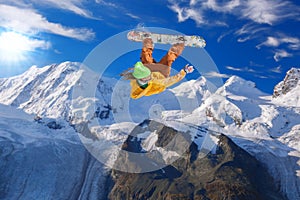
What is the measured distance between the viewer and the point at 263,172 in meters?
182

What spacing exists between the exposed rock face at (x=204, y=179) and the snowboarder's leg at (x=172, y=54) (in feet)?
430

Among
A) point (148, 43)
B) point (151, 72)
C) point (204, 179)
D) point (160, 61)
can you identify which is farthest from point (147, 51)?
point (204, 179)

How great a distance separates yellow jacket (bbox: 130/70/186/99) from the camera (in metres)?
29.0

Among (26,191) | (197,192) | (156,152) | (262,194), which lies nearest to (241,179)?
(262,194)

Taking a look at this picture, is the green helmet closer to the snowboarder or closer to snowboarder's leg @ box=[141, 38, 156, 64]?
the snowboarder

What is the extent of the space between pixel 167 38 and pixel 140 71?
3811 mm

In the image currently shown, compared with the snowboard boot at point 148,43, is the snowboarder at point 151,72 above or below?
below

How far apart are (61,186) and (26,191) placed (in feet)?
45.3

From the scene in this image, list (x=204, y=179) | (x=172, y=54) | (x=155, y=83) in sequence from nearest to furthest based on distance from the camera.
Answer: (x=155, y=83) → (x=172, y=54) → (x=204, y=179)

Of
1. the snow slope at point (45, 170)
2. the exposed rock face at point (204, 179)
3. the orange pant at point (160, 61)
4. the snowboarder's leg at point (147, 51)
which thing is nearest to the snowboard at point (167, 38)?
the snowboarder's leg at point (147, 51)

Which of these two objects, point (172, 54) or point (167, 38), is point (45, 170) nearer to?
point (172, 54)

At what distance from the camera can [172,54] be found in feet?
97.9

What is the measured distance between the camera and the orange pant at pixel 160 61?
28562 millimetres

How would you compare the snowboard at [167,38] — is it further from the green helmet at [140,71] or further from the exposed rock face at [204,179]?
the exposed rock face at [204,179]
